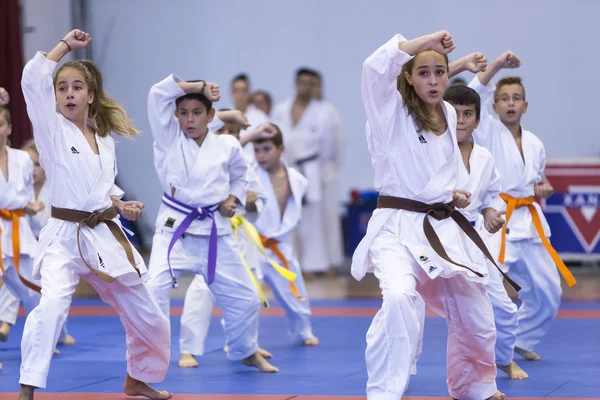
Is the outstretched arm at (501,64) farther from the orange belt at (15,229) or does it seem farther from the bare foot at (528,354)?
the orange belt at (15,229)

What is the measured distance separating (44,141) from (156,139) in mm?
1150

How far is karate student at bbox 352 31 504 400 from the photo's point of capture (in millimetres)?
3766

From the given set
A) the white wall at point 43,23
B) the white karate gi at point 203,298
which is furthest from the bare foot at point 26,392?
the white wall at point 43,23

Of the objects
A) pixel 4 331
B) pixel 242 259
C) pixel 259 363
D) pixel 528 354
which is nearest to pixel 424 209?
pixel 242 259

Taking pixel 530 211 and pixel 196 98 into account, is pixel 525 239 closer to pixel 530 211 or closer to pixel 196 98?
pixel 530 211

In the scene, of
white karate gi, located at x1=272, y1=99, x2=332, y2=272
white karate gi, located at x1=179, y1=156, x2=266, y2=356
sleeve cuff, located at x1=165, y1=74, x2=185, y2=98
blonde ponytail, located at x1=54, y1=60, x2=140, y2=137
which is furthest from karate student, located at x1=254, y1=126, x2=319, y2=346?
white karate gi, located at x1=272, y1=99, x2=332, y2=272

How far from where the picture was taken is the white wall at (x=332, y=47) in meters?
11.2

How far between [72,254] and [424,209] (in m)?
1.44

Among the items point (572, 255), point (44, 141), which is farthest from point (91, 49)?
point (44, 141)

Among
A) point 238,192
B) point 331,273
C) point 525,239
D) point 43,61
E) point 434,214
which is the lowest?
point 331,273

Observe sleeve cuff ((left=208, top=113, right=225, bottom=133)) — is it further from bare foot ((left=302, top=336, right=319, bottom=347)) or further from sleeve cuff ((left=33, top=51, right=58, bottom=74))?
sleeve cuff ((left=33, top=51, right=58, bottom=74))

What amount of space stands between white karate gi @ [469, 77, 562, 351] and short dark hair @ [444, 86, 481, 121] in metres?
0.51

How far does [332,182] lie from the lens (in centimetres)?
1063

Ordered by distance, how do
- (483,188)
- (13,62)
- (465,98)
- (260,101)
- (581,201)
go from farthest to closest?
(13,62) < (260,101) < (581,201) < (465,98) < (483,188)
